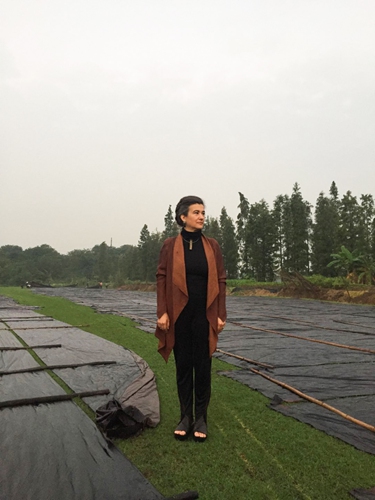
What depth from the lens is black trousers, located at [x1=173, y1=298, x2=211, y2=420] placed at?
2191mm

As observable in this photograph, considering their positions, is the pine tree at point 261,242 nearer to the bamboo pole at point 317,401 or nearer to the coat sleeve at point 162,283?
the bamboo pole at point 317,401

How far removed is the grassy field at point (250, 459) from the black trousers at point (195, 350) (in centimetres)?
20

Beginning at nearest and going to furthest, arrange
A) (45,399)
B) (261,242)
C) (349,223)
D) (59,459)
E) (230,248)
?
(59,459) → (45,399) → (349,223) → (261,242) → (230,248)

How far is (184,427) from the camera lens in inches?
84.0

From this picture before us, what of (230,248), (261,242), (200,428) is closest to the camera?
(200,428)

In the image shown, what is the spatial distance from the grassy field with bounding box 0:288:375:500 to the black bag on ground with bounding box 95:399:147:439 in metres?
0.07

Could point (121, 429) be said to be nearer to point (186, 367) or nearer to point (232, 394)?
point (186, 367)

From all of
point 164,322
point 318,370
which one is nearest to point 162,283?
point 164,322

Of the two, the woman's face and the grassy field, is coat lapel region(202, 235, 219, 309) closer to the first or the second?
the woman's face

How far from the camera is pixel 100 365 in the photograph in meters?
3.87

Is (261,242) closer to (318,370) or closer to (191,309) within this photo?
(318,370)

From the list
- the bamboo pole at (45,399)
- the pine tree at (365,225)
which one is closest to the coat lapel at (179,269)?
the bamboo pole at (45,399)

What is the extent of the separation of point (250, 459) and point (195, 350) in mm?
625

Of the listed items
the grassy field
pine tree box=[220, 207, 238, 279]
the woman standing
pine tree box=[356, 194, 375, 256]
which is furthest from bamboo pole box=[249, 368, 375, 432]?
pine tree box=[220, 207, 238, 279]
